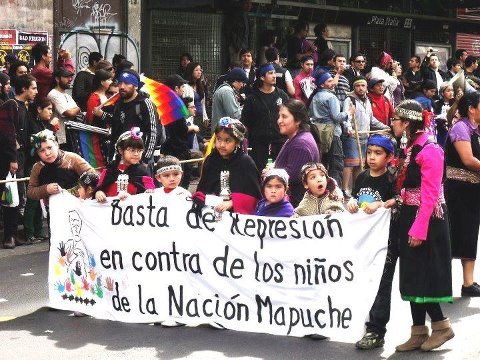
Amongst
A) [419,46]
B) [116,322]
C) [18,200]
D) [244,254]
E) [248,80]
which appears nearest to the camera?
[244,254]

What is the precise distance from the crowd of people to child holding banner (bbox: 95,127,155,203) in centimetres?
1

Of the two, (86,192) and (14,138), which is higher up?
(14,138)

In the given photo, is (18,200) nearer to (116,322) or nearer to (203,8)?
(116,322)

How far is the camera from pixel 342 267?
24.2 feet

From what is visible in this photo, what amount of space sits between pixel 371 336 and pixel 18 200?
542cm

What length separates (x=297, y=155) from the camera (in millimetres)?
8430

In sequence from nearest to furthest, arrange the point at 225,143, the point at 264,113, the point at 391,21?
the point at 225,143 < the point at 264,113 < the point at 391,21

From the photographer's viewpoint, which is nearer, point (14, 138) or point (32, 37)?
point (14, 138)

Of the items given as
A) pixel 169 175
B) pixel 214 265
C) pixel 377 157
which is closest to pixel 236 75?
pixel 169 175

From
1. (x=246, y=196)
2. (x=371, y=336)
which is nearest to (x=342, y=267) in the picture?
(x=371, y=336)

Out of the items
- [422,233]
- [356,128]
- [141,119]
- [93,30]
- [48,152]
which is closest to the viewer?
[422,233]

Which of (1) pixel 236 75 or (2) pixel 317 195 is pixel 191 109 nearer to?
(1) pixel 236 75

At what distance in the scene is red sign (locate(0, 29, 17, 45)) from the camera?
14.5 m

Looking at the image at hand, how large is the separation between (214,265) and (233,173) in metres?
0.75
